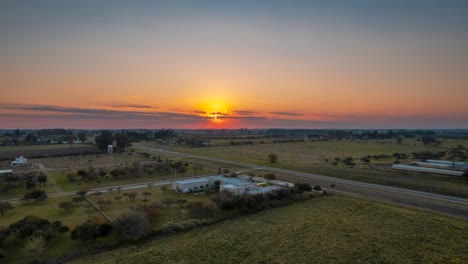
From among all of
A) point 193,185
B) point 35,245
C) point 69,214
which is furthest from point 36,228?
point 193,185

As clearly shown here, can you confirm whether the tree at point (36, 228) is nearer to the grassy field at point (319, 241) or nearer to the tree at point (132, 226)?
the tree at point (132, 226)

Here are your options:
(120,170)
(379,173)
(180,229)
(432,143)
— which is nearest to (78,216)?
(180,229)

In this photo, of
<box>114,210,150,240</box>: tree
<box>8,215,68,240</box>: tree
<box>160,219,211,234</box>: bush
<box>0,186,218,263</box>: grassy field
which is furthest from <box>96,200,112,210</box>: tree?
<box>160,219,211,234</box>: bush

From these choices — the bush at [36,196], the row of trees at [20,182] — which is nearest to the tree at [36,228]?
the bush at [36,196]

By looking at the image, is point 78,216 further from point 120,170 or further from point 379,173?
point 379,173

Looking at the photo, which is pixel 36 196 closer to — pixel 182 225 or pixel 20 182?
pixel 20 182
